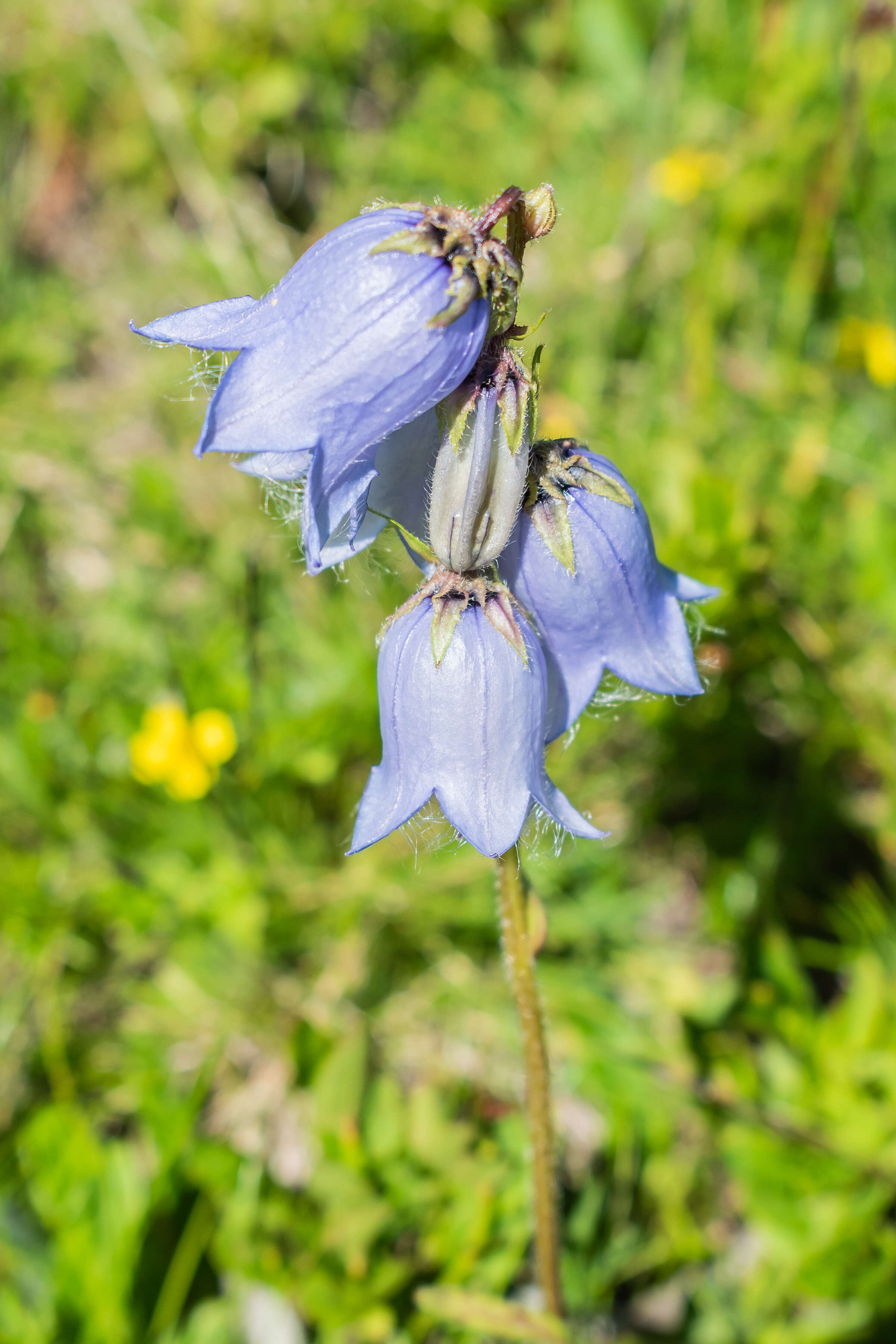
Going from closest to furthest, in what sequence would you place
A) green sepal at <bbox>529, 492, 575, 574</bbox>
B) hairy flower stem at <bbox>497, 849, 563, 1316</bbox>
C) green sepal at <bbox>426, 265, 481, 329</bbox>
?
green sepal at <bbox>426, 265, 481, 329</bbox>
green sepal at <bbox>529, 492, 575, 574</bbox>
hairy flower stem at <bbox>497, 849, 563, 1316</bbox>

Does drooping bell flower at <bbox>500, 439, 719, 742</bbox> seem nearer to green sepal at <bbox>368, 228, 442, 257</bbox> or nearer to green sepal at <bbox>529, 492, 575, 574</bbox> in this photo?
green sepal at <bbox>529, 492, 575, 574</bbox>

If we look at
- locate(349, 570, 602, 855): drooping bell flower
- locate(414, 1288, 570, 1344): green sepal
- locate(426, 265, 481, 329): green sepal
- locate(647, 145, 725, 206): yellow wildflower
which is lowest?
locate(414, 1288, 570, 1344): green sepal

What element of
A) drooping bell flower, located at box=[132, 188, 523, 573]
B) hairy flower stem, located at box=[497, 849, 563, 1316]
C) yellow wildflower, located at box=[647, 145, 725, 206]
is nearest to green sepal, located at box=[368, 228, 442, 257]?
drooping bell flower, located at box=[132, 188, 523, 573]

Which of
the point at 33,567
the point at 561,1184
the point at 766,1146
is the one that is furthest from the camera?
the point at 33,567

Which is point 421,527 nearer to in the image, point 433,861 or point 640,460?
point 433,861

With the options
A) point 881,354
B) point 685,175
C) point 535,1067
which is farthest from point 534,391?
point 685,175

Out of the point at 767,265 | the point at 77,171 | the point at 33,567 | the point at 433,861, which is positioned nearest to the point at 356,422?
the point at 433,861
